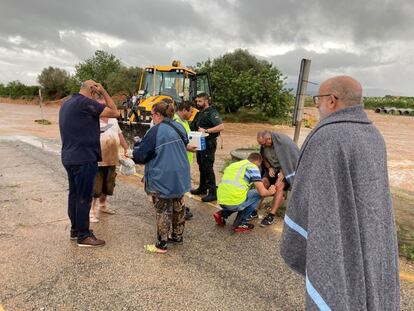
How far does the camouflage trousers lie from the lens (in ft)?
13.3

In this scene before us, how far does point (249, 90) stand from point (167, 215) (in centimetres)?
2119

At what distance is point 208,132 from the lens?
5809 millimetres

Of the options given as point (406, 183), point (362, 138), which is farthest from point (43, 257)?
point (406, 183)

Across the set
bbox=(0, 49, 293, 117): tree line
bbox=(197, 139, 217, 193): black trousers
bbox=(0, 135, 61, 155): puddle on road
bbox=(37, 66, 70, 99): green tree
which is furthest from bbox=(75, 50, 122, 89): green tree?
bbox=(197, 139, 217, 193): black trousers

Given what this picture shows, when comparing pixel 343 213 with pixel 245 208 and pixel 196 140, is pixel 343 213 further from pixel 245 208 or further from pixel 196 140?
pixel 196 140

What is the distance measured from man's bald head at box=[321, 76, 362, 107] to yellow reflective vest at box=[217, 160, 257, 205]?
2.72m

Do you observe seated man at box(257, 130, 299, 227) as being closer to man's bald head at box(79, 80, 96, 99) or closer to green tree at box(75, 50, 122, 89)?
man's bald head at box(79, 80, 96, 99)

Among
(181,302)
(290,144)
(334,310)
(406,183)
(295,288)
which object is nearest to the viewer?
(334,310)

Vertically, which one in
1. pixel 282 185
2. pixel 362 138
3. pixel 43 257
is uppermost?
pixel 362 138

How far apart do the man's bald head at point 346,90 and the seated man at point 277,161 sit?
10.3ft

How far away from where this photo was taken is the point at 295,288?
11.2ft

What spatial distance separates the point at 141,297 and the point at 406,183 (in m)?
8.23

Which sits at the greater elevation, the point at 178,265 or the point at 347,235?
the point at 347,235

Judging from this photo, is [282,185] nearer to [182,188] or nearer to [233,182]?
[233,182]
